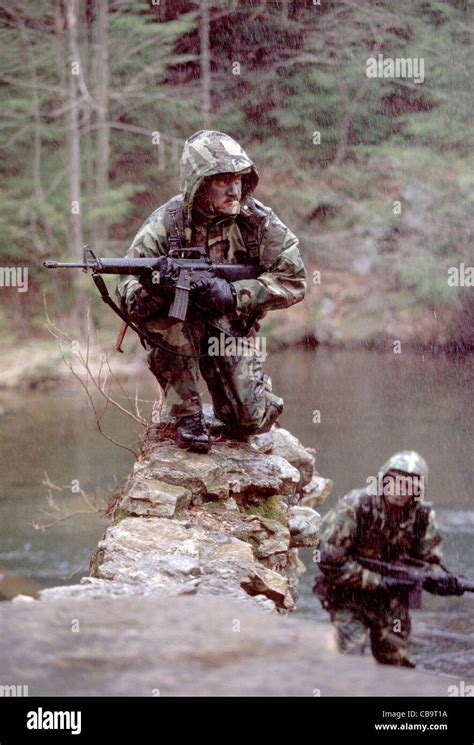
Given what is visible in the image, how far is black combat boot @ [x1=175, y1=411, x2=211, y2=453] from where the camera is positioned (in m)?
5.73

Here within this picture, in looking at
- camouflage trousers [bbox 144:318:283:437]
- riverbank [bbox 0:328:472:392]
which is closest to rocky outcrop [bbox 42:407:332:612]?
camouflage trousers [bbox 144:318:283:437]

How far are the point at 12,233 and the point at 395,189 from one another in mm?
6617

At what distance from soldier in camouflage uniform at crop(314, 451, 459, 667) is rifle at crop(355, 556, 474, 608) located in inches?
0.9

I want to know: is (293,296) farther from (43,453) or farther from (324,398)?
(324,398)

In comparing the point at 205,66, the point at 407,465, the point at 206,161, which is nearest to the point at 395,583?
the point at 407,465

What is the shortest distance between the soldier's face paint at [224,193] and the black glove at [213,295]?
337 millimetres

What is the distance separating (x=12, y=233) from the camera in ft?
62.3

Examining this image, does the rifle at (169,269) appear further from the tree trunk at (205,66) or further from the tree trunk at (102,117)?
the tree trunk at (205,66)

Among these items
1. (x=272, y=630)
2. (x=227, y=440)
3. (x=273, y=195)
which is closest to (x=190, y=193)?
(x=227, y=440)

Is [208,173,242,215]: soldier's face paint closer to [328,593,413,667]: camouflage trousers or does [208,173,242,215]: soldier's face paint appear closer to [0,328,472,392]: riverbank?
[328,593,413,667]: camouflage trousers

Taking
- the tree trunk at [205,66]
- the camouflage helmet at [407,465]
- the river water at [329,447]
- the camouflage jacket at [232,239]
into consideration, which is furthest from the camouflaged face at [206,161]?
the tree trunk at [205,66]

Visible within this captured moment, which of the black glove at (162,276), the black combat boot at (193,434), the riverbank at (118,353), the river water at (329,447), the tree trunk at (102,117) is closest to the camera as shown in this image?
the black glove at (162,276)

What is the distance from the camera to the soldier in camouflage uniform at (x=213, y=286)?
5.48 meters

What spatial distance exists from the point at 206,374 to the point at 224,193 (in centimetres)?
96
